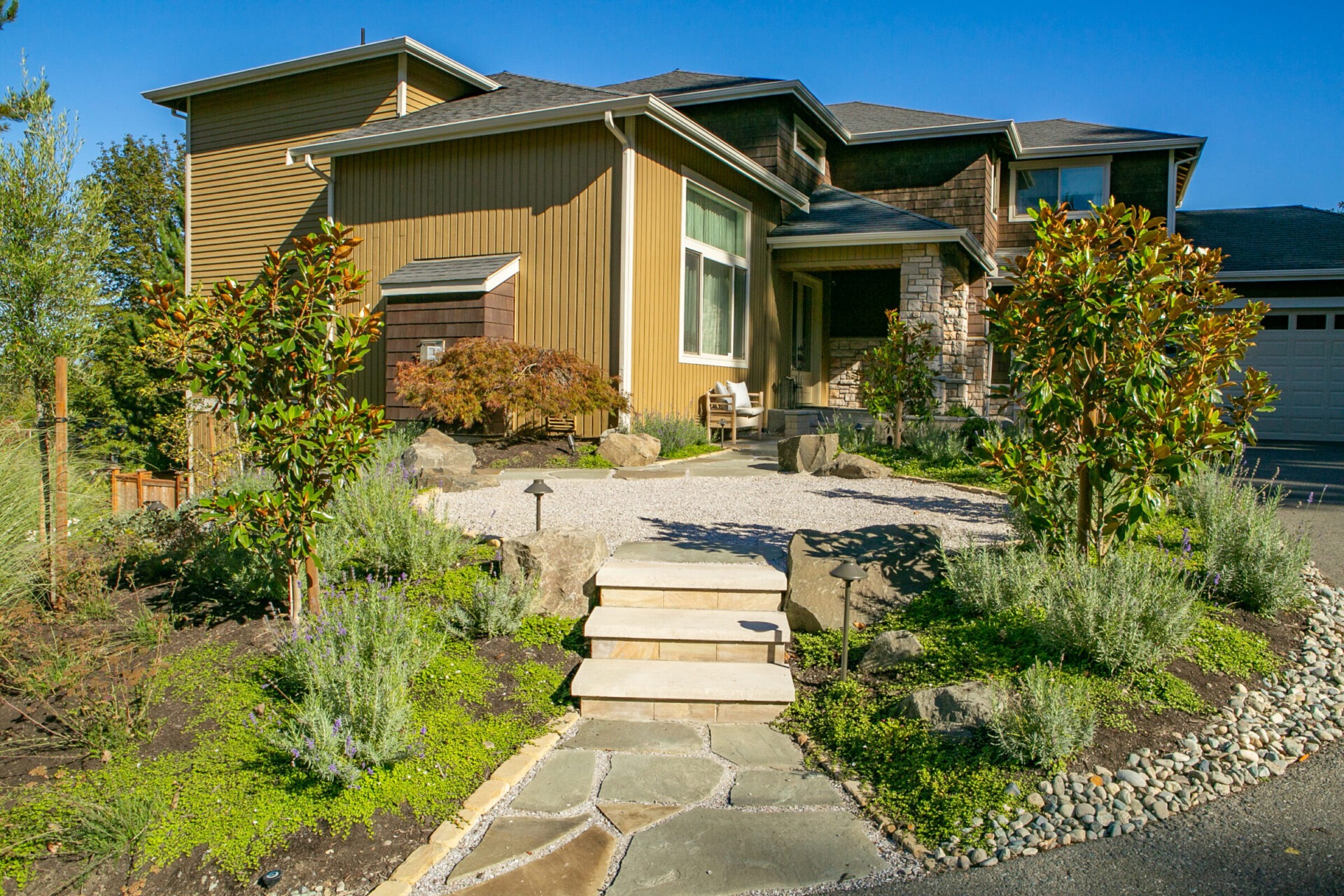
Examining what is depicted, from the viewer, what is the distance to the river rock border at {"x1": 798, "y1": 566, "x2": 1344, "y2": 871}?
2799 millimetres

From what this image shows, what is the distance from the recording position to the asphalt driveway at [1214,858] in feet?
8.20

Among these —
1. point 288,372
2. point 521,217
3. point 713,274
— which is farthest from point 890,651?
point 713,274

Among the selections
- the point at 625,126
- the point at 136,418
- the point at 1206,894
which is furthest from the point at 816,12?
the point at 1206,894

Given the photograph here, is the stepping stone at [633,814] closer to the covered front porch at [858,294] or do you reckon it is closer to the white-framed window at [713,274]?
the white-framed window at [713,274]

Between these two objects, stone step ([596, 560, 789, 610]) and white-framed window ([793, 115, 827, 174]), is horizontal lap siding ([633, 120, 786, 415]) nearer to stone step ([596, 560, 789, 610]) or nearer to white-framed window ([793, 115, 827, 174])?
white-framed window ([793, 115, 827, 174])

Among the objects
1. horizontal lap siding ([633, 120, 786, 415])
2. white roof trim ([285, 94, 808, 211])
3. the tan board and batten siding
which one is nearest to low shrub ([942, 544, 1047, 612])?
horizontal lap siding ([633, 120, 786, 415])

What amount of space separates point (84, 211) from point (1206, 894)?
52.2ft

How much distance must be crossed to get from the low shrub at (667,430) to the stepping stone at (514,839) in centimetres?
724

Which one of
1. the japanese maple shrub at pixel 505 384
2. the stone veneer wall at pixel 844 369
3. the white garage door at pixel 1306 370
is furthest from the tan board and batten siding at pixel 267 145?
the white garage door at pixel 1306 370

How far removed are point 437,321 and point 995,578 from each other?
27.3ft

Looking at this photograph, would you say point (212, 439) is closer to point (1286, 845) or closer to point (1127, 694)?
point (1127, 694)

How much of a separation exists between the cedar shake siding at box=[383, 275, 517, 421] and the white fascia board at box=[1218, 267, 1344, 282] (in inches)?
491

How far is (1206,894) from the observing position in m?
2.44

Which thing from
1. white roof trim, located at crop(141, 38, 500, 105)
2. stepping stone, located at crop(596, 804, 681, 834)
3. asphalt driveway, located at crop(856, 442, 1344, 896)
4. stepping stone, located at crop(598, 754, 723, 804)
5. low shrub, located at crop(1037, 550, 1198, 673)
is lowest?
stepping stone, located at crop(596, 804, 681, 834)
